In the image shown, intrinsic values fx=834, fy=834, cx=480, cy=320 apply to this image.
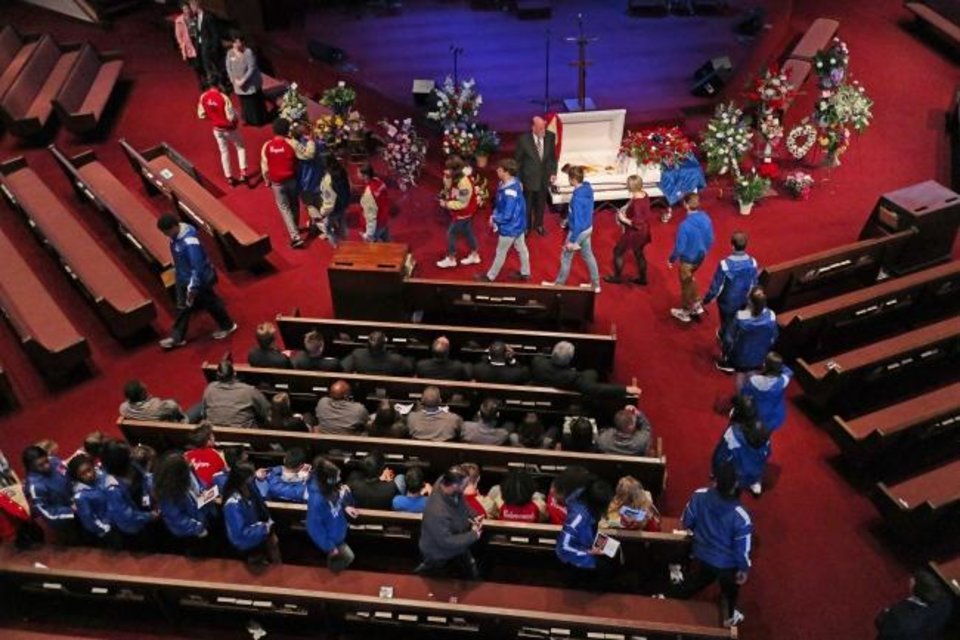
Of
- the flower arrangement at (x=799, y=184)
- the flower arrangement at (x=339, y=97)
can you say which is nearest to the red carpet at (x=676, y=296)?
the flower arrangement at (x=799, y=184)

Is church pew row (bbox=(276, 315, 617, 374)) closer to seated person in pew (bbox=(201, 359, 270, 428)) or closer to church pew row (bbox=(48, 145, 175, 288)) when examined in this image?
seated person in pew (bbox=(201, 359, 270, 428))

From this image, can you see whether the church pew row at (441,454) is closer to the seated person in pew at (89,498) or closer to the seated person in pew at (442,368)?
the seated person in pew at (442,368)

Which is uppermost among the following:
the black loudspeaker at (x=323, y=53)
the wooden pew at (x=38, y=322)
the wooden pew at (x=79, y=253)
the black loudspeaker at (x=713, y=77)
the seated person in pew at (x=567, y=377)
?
the black loudspeaker at (x=713, y=77)

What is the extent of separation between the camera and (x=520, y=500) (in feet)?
16.9

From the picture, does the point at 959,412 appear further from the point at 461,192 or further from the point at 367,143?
the point at 367,143

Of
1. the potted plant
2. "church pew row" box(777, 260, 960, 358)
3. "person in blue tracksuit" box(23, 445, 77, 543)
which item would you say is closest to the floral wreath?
the potted plant

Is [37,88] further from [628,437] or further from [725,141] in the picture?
[628,437]

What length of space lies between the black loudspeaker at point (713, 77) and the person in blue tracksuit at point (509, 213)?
3.80 meters

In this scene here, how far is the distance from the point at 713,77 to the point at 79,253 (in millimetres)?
7427

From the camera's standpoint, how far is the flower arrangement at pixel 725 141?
8.70 meters

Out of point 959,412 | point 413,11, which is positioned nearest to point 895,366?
point 959,412

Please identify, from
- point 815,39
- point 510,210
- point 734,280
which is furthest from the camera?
point 815,39

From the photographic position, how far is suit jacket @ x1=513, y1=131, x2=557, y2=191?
26.6ft

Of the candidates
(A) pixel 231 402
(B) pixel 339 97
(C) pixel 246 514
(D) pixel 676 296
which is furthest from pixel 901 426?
(B) pixel 339 97
